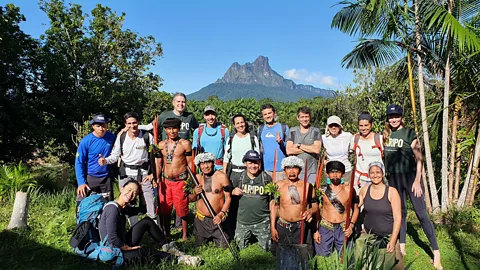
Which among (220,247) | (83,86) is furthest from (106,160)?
(83,86)

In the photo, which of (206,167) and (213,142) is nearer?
(206,167)

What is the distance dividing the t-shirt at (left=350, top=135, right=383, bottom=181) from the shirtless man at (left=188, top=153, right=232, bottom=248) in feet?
6.23

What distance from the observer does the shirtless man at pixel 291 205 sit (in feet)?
15.0

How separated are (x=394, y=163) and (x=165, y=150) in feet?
10.9

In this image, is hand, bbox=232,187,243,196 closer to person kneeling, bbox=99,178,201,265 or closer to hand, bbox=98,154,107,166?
person kneeling, bbox=99,178,201,265

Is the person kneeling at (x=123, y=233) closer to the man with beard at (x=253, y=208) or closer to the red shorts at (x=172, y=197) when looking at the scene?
the red shorts at (x=172, y=197)

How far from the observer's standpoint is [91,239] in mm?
4250

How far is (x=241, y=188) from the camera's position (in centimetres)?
520

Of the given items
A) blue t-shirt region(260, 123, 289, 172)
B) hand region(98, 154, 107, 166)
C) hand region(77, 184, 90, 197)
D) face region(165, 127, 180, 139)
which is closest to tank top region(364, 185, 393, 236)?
blue t-shirt region(260, 123, 289, 172)

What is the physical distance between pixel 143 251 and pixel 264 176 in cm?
195

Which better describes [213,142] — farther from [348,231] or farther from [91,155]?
[348,231]

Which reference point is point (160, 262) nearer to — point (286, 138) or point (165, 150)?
point (165, 150)

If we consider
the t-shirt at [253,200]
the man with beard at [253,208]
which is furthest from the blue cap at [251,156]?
the t-shirt at [253,200]

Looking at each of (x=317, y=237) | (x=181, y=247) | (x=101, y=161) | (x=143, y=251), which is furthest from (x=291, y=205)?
(x=101, y=161)
